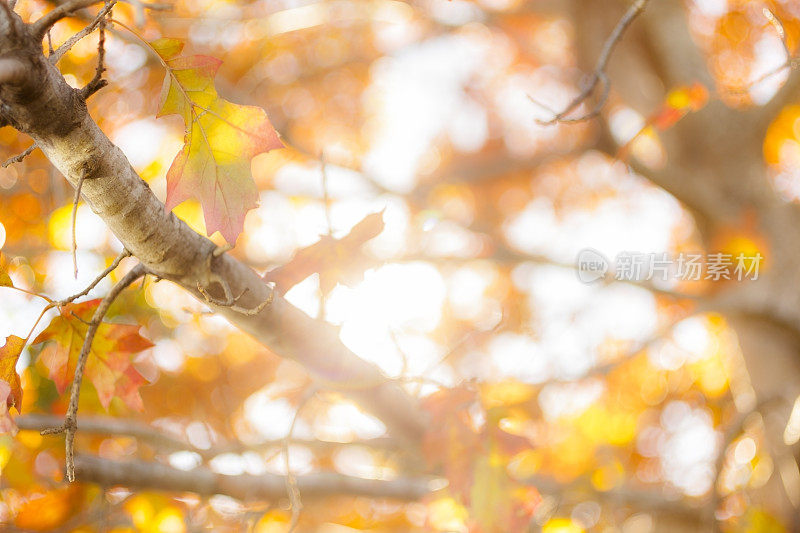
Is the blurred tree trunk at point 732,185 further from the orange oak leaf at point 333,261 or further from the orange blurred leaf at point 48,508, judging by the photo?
the orange blurred leaf at point 48,508

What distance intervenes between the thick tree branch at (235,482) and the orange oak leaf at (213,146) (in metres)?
0.98

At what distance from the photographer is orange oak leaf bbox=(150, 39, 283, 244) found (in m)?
0.80

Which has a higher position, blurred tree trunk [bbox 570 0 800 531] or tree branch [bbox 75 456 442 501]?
tree branch [bbox 75 456 442 501]

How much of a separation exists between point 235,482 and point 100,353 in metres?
0.85

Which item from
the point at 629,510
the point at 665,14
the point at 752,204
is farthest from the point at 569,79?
the point at 629,510

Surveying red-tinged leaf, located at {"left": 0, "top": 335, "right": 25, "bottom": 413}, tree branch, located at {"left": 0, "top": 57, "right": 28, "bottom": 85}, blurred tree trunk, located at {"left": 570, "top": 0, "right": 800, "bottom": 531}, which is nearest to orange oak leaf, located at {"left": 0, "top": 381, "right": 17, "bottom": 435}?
red-tinged leaf, located at {"left": 0, "top": 335, "right": 25, "bottom": 413}

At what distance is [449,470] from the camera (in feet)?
5.41

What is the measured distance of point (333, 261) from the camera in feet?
3.60

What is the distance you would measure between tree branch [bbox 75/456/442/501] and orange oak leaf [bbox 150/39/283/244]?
0.99 meters

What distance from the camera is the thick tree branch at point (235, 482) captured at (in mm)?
1519

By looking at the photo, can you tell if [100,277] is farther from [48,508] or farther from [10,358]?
[48,508]

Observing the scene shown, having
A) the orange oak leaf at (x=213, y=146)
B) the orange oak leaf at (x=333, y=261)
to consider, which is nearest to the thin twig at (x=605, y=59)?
the orange oak leaf at (x=333, y=261)

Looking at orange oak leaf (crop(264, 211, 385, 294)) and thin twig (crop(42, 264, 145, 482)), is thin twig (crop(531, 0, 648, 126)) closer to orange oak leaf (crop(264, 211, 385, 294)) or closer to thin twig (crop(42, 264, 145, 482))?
orange oak leaf (crop(264, 211, 385, 294))

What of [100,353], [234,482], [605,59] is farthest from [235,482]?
[605,59]
